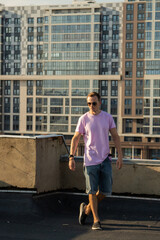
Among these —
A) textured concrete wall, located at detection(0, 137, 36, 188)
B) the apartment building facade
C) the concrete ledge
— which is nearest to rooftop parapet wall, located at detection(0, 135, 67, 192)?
textured concrete wall, located at detection(0, 137, 36, 188)

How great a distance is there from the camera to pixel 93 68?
83.3m

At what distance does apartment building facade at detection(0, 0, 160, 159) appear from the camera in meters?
80.2

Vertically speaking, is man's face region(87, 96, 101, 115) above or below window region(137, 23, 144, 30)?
below

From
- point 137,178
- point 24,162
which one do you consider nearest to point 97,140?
point 24,162

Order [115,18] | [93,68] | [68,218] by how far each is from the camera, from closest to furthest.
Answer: [68,218] → [93,68] → [115,18]

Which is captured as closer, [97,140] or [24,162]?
[97,140]

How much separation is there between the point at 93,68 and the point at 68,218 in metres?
78.9

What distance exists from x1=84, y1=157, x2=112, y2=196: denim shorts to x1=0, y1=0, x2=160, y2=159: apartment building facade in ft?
244

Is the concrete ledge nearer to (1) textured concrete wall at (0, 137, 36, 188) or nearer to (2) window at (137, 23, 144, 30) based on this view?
(1) textured concrete wall at (0, 137, 36, 188)

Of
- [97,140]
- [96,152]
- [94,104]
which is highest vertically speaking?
[94,104]

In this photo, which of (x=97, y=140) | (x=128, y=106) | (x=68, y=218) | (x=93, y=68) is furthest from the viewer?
(x=93, y=68)

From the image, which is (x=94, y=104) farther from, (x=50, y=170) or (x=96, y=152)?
(x=50, y=170)

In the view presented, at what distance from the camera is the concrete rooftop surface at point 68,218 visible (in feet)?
15.4

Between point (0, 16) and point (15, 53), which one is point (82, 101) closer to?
point (15, 53)
